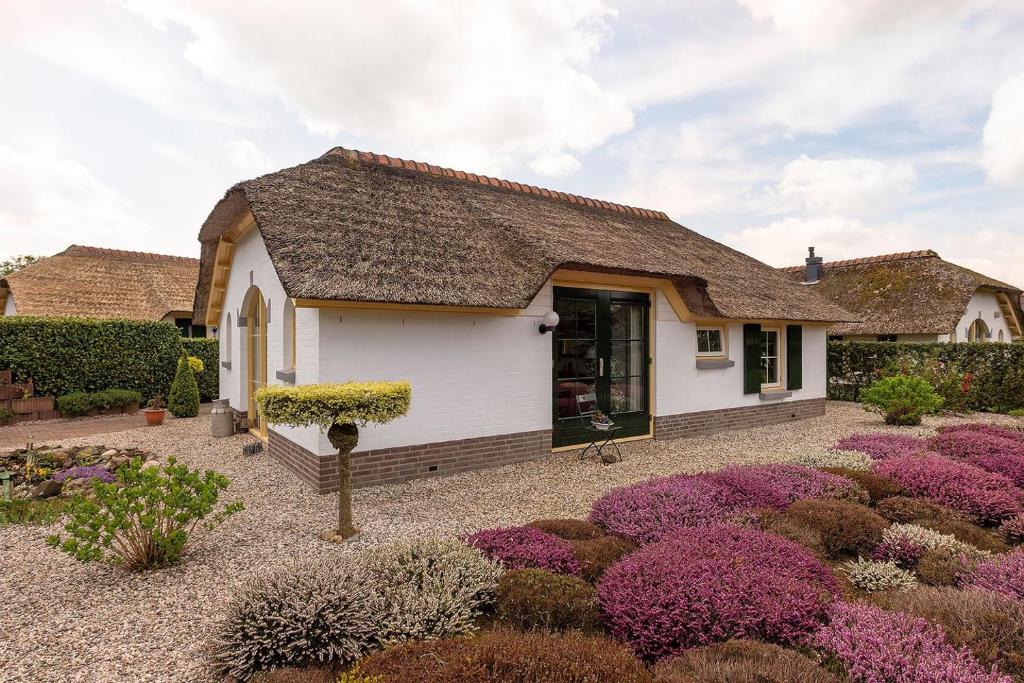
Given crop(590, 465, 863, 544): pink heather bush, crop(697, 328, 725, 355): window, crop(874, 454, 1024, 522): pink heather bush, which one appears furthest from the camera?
crop(697, 328, 725, 355): window

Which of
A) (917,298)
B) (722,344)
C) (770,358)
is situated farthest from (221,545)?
(917,298)

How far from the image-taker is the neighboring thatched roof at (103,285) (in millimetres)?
16234

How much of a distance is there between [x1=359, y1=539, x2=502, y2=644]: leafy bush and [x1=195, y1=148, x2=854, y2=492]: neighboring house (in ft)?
9.88

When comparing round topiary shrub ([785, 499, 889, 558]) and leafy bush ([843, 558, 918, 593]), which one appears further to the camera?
round topiary shrub ([785, 499, 889, 558])

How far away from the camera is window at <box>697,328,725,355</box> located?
946 centimetres

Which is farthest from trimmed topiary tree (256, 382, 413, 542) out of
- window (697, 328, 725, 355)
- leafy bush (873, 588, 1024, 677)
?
window (697, 328, 725, 355)

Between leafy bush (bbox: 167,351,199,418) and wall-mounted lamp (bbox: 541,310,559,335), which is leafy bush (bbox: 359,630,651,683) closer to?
wall-mounted lamp (bbox: 541,310,559,335)

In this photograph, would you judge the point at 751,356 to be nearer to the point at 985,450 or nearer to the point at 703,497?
the point at 985,450

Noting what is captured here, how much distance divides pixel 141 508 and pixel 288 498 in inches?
79.4

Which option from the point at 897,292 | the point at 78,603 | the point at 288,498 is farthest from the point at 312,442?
the point at 897,292

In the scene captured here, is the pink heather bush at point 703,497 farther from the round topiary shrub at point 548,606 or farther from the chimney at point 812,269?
the chimney at point 812,269

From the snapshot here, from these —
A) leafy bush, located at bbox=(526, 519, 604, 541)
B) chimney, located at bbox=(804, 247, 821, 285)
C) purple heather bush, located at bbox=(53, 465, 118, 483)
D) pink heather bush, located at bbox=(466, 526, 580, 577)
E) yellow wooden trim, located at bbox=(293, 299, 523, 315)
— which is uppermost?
chimney, located at bbox=(804, 247, 821, 285)

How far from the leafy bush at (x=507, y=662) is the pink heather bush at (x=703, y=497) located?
5.86ft

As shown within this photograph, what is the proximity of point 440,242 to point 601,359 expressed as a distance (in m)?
3.29
